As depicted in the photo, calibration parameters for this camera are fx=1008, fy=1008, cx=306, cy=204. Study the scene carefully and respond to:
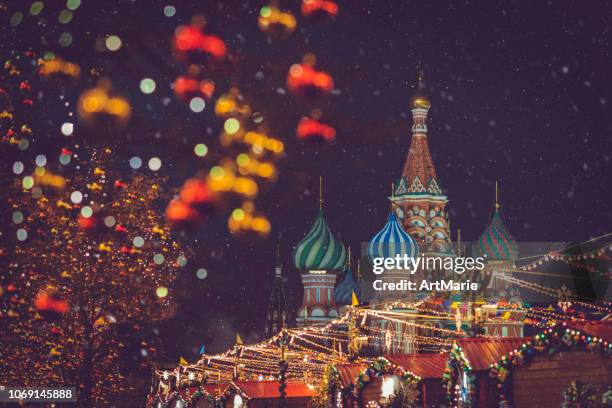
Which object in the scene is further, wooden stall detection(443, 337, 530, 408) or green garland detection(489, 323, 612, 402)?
wooden stall detection(443, 337, 530, 408)

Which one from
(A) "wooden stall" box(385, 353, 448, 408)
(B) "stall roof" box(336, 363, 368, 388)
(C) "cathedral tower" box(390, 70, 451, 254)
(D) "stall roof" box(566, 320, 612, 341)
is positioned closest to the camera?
(D) "stall roof" box(566, 320, 612, 341)

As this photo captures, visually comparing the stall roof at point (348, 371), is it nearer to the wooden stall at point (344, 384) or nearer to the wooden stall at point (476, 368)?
the wooden stall at point (344, 384)

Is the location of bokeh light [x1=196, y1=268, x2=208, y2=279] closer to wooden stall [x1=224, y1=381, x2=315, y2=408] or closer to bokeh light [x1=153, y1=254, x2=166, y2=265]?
wooden stall [x1=224, y1=381, x2=315, y2=408]

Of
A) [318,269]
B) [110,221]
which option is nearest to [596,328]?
[110,221]

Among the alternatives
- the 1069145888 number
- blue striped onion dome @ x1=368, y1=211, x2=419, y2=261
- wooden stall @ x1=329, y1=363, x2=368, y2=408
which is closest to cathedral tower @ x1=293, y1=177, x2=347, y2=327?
blue striped onion dome @ x1=368, y1=211, x2=419, y2=261

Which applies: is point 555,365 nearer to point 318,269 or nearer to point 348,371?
point 348,371

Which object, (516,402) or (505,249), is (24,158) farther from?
(505,249)

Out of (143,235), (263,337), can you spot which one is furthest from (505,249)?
(143,235)
